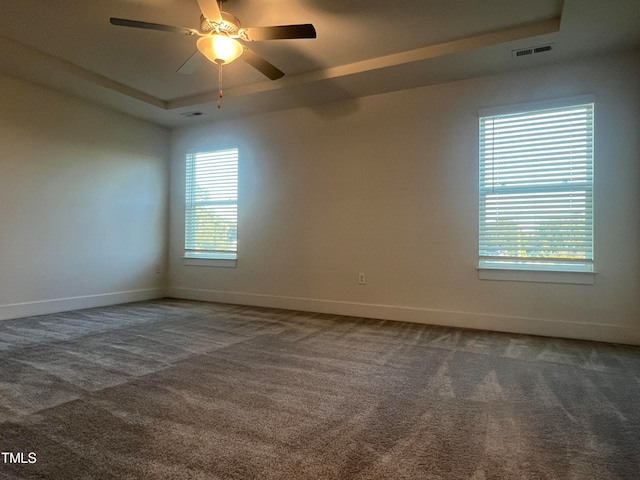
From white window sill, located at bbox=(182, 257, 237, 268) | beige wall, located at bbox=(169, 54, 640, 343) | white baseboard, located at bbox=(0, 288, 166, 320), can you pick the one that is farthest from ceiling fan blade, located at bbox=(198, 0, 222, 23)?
→ white baseboard, located at bbox=(0, 288, 166, 320)

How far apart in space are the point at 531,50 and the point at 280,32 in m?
2.28

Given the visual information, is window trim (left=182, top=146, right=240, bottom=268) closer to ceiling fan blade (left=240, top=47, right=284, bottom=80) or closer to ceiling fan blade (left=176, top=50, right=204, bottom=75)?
ceiling fan blade (left=176, top=50, right=204, bottom=75)

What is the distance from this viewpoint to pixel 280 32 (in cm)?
250

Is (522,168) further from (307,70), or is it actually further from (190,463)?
(190,463)

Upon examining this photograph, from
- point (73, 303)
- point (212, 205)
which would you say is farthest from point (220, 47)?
point (73, 303)

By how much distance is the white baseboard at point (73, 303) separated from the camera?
13.3 feet

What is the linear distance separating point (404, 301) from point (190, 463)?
10.1 ft

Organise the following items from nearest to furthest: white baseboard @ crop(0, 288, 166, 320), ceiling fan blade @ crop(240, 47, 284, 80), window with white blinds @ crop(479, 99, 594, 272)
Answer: ceiling fan blade @ crop(240, 47, 284, 80), window with white blinds @ crop(479, 99, 594, 272), white baseboard @ crop(0, 288, 166, 320)

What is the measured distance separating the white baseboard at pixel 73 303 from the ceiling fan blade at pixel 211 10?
3741mm

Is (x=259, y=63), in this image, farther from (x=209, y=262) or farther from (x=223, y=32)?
(x=209, y=262)

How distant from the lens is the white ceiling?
9.38 ft

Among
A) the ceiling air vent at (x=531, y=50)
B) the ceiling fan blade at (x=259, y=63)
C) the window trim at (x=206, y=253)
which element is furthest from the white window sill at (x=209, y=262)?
the ceiling air vent at (x=531, y=50)

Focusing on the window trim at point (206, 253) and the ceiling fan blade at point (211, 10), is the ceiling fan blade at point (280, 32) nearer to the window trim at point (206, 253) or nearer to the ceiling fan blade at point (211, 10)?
the ceiling fan blade at point (211, 10)

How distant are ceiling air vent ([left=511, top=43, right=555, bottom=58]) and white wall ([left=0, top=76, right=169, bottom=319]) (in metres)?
4.82
